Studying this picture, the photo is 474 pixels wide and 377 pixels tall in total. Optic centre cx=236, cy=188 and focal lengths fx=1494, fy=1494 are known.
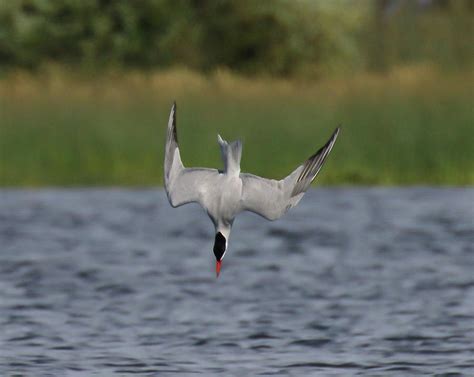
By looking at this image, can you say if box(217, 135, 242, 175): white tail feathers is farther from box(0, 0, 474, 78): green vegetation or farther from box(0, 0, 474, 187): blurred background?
box(0, 0, 474, 78): green vegetation

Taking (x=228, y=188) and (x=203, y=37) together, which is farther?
(x=203, y=37)

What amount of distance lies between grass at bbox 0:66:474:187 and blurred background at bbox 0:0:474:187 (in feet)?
0.07

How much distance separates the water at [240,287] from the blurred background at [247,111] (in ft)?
2.04

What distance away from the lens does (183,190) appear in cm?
989

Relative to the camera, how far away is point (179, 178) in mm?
10016

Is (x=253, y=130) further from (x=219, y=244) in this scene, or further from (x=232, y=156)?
(x=232, y=156)

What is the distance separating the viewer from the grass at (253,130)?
20922 mm

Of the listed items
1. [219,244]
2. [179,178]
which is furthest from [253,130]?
[179,178]

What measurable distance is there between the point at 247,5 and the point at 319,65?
1924 millimetres

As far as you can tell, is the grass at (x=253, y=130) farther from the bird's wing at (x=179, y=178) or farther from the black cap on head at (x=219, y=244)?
the bird's wing at (x=179, y=178)

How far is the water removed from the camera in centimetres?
1159

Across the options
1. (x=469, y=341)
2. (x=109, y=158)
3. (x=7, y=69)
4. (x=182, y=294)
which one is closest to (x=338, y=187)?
(x=109, y=158)

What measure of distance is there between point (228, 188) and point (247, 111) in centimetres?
1255

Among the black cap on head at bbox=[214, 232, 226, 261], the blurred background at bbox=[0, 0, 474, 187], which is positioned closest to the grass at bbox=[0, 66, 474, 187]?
the blurred background at bbox=[0, 0, 474, 187]
